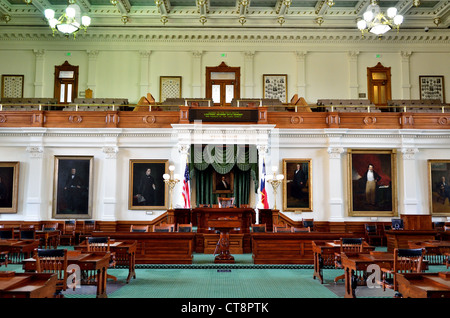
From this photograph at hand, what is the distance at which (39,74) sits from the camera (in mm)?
21766

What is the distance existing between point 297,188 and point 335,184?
148 cm

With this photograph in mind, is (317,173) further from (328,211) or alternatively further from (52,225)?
(52,225)

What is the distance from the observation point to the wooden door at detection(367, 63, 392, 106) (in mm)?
21953

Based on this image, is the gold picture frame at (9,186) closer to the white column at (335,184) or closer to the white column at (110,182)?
the white column at (110,182)

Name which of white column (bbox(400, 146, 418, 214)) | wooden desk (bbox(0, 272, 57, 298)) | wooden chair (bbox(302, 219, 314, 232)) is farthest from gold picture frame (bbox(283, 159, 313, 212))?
wooden desk (bbox(0, 272, 57, 298))

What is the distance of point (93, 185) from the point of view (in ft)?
55.4

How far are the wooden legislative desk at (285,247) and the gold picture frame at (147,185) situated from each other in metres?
6.49

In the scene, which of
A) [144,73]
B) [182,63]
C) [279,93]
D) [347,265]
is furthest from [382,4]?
[347,265]

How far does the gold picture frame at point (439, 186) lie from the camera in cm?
1688

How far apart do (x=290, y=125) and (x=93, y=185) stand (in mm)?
8187

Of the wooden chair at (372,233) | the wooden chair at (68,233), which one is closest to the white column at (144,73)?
the wooden chair at (68,233)

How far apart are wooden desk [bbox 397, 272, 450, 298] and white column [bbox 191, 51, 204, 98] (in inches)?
704

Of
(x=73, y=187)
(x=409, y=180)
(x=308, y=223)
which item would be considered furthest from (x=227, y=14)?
(x=409, y=180)

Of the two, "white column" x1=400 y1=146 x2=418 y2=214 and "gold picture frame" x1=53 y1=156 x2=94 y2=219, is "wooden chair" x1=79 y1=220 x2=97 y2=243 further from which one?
"white column" x1=400 y1=146 x2=418 y2=214
